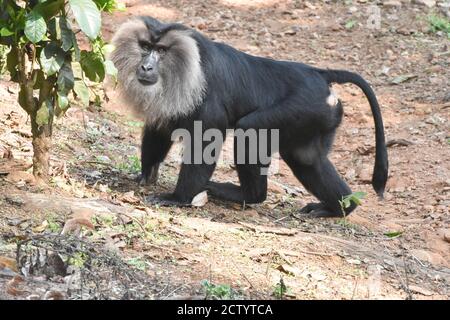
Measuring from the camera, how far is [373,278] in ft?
16.0

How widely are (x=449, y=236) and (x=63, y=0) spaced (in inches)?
145

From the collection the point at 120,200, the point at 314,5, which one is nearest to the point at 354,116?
the point at 314,5

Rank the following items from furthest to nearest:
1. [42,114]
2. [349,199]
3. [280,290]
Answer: [349,199] → [42,114] → [280,290]

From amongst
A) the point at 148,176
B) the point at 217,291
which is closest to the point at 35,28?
the point at 217,291

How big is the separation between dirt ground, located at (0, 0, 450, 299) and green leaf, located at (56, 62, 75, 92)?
29.7 inches

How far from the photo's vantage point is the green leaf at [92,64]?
513 cm

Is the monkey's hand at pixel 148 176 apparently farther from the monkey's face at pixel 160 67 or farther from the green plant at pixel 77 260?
the green plant at pixel 77 260

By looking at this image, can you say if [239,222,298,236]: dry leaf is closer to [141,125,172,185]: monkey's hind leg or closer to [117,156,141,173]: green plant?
[141,125,172,185]: monkey's hind leg

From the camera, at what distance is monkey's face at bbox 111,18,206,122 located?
19.7 ft

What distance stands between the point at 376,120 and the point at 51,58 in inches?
111

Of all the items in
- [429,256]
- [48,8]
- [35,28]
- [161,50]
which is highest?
[48,8]

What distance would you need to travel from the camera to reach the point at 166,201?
20.1 feet

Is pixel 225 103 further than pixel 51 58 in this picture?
Yes

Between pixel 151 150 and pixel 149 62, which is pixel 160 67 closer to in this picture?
pixel 149 62
